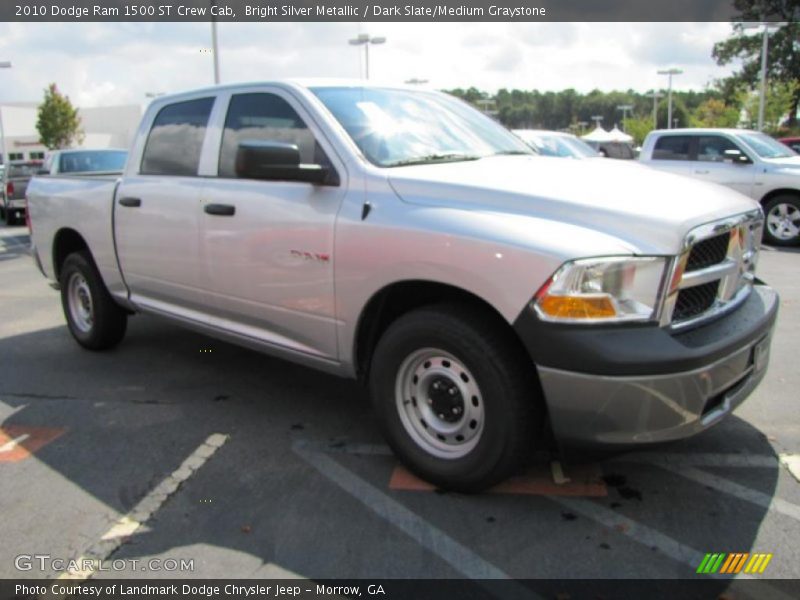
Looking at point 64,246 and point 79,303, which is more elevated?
point 64,246

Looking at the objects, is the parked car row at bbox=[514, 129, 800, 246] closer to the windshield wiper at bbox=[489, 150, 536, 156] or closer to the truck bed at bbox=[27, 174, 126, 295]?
the windshield wiper at bbox=[489, 150, 536, 156]

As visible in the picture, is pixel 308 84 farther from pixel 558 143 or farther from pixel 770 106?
pixel 770 106

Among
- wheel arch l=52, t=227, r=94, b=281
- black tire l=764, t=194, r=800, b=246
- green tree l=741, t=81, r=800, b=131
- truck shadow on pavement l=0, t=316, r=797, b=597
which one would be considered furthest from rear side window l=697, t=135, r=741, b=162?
green tree l=741, t=81, r=800, b=131

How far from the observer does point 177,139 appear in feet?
15.6

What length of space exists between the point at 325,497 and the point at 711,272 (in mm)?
1991

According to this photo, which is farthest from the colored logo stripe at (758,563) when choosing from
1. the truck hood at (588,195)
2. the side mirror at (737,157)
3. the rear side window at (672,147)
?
the rear side window at (672,147)

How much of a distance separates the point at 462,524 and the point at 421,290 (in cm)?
106

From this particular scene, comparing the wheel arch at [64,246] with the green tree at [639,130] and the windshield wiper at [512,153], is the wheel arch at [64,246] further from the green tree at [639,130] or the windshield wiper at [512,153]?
the green tree at [639,130]

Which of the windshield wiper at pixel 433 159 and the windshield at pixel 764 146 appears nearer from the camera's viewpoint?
the windshield wiper at pixel 433 159

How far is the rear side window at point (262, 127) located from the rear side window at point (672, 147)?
1035cm

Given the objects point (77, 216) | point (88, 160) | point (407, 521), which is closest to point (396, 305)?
point (407, 521)

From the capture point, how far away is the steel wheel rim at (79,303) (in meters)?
5.85

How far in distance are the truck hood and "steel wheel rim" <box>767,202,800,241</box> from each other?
29.2 ft

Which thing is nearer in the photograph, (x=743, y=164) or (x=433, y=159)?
(x=433, y=159)
